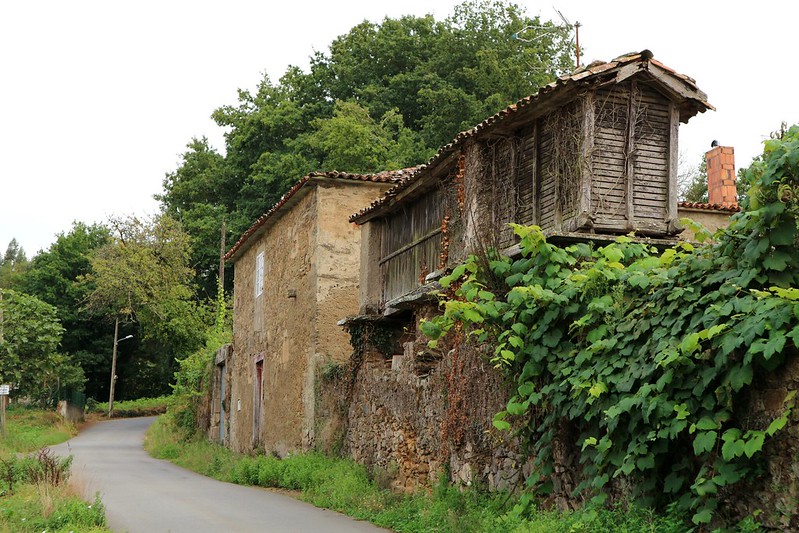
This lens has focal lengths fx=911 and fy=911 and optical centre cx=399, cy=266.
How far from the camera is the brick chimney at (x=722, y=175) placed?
73.4 ft

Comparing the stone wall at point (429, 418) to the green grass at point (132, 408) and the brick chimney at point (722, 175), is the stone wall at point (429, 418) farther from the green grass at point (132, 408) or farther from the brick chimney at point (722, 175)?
the green grass at point (132, 408)

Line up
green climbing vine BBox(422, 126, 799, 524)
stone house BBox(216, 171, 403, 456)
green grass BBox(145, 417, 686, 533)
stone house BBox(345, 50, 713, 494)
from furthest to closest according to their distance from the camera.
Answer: stone house BBox(216, 171, 403, 456) < stone house BBox(345, 50, 713, 494) < green grass BBox(145, 417, 686, 533) < green climbing vine BBox(422, 126, 799, 524)

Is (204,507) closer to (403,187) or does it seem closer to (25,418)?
(403,187)

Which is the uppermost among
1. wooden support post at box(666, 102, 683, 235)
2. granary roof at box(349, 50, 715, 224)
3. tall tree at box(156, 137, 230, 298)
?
tall tree at box(156, 137, 230, 298)

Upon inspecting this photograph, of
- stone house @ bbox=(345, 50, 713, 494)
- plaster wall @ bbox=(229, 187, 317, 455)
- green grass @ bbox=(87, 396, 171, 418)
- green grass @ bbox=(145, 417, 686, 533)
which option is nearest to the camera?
green grass @ bbox=(145, 417, 686, 533)

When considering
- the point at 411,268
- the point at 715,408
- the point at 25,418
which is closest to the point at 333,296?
the point at 411,268

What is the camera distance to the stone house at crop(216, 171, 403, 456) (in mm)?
19922

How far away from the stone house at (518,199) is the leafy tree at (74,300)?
4240 centimetres

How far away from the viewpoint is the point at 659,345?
7941 mm

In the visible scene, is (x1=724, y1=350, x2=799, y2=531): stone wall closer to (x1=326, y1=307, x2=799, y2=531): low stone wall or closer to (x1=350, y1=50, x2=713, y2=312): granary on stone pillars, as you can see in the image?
(x1=326, y1=307, x2=799, y2=531): low stone wall

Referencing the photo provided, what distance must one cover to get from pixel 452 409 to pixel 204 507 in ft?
14.3

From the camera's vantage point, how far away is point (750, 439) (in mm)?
6980

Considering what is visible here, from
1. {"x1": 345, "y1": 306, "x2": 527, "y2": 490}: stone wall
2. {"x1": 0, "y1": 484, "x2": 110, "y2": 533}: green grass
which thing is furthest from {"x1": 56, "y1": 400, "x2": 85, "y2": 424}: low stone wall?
{"x1": 0, "y1": 484, "x2": 110, "y2": 533}: green grass

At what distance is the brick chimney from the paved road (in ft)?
43.2
